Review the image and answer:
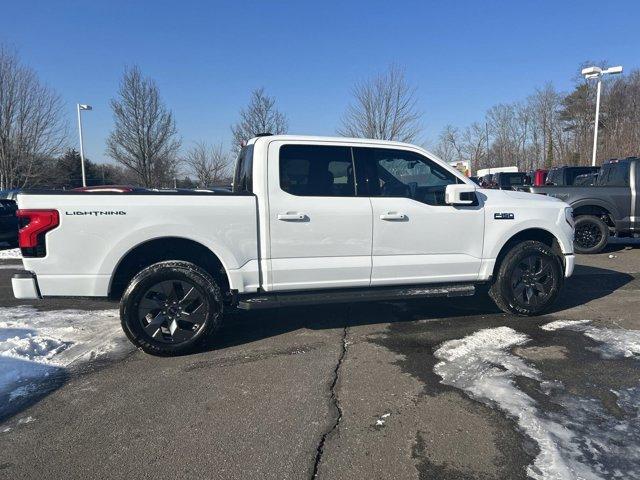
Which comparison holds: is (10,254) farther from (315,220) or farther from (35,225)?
(315,220)

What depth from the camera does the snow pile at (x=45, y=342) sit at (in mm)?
3900

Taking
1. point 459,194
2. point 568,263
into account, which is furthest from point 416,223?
point 568,263

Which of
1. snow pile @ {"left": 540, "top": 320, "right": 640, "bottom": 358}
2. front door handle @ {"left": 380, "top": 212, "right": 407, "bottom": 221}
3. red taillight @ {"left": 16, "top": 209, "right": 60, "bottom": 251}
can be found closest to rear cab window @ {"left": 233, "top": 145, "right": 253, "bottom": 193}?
front door handle @ {"left": 380, "top": 212, "right": 407, "bottom": 221}

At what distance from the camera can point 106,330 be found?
516 centimetres

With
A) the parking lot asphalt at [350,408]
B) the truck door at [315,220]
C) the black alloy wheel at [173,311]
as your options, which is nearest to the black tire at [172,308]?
the black alloy wheel at [173,311]

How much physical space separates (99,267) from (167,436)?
1.84m

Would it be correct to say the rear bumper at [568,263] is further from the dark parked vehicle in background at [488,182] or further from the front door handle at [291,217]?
the dark parked vehicle in background at [488,182]

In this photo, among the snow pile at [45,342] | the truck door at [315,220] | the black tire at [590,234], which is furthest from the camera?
the black tire at [590,234]

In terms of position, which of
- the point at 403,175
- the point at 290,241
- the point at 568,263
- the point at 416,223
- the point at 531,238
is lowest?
the point at 568,263

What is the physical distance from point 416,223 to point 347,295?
3.45ft

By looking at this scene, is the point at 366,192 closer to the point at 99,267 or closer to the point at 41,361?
the point at 99,267

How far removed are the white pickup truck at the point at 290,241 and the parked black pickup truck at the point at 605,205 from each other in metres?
5.34

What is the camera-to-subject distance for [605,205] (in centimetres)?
987

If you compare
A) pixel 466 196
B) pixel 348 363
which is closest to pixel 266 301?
pixel 348 363
